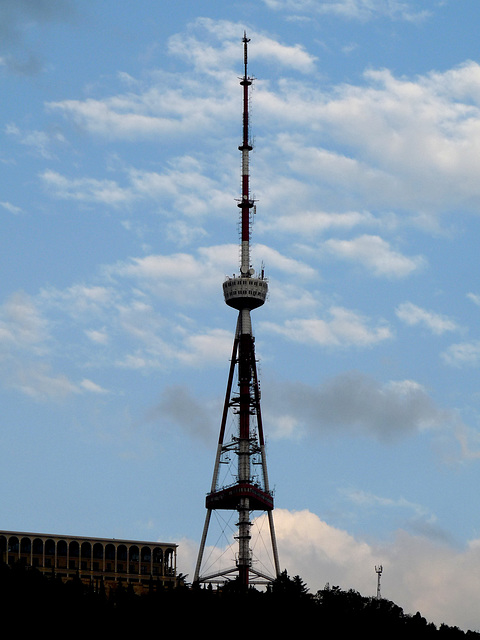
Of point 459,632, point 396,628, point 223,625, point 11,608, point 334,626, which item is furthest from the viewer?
point 459,632

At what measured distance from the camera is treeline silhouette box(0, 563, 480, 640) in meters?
144

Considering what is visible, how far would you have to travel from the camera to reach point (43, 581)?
155 m

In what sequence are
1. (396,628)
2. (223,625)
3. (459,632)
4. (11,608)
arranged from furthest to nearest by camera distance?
1. (459,632)
2. (396,628)
3. (223,625)
4. (11,608)

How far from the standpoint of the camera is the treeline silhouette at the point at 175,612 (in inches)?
5664

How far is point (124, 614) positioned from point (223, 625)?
1142 cm

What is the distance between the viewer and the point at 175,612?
504 feet

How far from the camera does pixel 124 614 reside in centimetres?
14975

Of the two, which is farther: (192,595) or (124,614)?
(192,595)

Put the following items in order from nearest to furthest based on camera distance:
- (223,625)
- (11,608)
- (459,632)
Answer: (11,608), (223,625), (459,632)

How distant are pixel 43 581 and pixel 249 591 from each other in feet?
106

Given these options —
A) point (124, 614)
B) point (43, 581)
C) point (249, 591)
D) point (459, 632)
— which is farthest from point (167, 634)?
point (459, 632)

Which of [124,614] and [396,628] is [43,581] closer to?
[124,614]

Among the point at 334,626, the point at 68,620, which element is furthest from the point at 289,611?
the point at 68,620

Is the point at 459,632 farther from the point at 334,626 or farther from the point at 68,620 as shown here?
the point at 68,620
